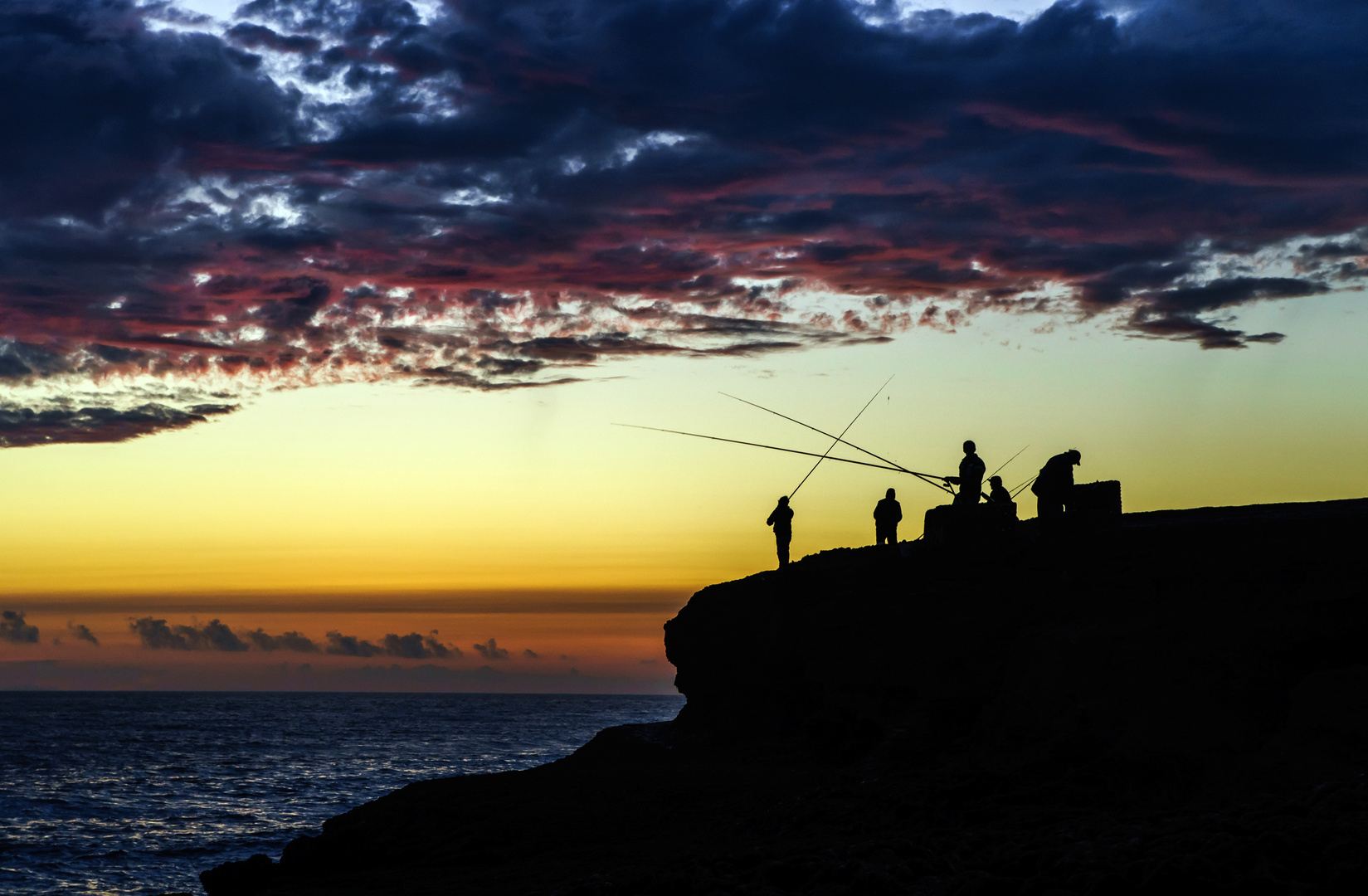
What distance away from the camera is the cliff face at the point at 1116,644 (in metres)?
12.8

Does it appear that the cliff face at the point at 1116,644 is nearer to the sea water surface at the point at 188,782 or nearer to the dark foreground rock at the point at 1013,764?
the dark foreground rock at the point at 1013,764

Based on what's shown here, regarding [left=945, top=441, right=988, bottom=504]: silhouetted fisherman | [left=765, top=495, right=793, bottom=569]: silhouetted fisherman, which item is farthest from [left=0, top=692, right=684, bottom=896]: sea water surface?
[left=945, top=441, right=988, bottom=504]: silhouetted fisherman

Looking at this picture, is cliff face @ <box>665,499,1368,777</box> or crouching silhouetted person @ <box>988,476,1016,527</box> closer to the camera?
cliff face @ <box>665,499,1368,777</box>

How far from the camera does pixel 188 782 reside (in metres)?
41.5

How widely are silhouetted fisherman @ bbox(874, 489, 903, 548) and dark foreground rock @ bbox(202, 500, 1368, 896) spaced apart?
0.77 meters

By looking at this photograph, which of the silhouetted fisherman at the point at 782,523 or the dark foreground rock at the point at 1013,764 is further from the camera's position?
the silhouetted fisherman at the point at 782,523

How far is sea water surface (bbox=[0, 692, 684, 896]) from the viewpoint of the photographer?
24625mm

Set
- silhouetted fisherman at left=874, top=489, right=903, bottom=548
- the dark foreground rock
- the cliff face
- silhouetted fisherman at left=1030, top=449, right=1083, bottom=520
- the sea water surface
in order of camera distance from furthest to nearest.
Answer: the sea water surface, silhouetted fisherman at left=874, top=489, right=903, bottom=548, silhouetted fisherman at left=1030, top=449, right=1083, bottom=520, the cliff face, the dark foreground rock

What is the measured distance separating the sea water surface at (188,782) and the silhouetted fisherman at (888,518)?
16201mm

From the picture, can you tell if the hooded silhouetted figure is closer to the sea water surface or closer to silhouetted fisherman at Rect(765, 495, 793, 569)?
silhouetted fisherman at Rect(765, 495, 793, 569)

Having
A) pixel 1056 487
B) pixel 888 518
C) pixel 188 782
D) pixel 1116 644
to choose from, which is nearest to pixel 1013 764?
pixel 1116 644

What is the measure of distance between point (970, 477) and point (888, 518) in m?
3.35

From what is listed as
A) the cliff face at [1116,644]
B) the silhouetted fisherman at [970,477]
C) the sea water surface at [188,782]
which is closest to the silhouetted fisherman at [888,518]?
the cliff face at [1116,644]

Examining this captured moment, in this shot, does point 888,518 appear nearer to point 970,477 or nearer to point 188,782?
point 970,477
